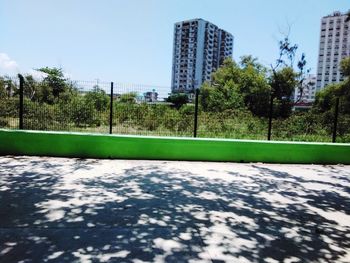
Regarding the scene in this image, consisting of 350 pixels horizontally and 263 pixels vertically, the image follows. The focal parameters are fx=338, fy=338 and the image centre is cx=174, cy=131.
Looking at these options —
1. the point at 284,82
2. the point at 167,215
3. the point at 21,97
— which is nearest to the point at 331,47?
the point at 284,82

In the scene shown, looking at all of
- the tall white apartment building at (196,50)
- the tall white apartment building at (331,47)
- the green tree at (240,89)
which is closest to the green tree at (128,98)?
the green tree at (240,89)

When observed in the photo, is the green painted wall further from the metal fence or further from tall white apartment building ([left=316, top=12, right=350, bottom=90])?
tall white apartment building ([left=316, top=12, right=350, bottom=90])

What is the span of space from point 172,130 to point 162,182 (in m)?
4.01

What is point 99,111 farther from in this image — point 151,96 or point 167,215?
point 167,215

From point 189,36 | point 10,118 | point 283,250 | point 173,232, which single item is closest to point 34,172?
point 10,118

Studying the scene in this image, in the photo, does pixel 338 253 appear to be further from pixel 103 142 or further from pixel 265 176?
pixel 103 142

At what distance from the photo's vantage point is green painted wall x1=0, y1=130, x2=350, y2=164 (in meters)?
9.69

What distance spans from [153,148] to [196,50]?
150475 mm

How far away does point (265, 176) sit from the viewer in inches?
324

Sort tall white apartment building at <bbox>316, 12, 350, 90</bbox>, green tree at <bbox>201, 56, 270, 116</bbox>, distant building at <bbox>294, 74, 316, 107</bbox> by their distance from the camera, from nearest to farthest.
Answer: green tree at <bbox>201, 56, 270, 116</bbox>, distant building at <bbox>294, 74, 316, 107</bbox>, tall white apartment building at <bbox>316, 12, 350, 90</bbox>

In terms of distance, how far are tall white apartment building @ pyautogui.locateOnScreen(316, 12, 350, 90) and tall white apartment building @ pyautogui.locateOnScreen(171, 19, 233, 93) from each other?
4275 cm

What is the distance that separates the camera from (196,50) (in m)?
155

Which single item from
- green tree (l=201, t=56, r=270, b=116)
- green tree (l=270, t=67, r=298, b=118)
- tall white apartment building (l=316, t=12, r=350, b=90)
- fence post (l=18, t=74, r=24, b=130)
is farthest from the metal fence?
tall white apartment building (l=316, t=12, r=350, b=90)

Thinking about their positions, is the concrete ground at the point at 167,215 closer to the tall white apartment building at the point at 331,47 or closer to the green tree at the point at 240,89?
the green tree at the point at 240,89
